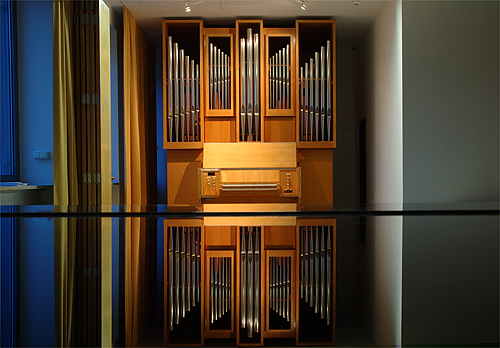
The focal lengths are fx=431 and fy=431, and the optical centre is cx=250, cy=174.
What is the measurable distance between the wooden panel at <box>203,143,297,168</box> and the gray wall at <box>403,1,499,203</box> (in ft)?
4.30

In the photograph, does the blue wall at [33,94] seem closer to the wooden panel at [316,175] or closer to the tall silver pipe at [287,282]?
the wooden panel at [316,175]

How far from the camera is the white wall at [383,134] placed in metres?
0.60

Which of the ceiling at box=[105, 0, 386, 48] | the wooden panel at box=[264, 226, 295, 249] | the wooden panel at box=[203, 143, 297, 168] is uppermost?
the ceiling at box=[105, 0, 386, 48]

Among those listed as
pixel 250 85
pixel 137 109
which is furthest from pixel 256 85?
pixel 137 109

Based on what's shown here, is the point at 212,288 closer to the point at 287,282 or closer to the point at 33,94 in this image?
the point at 287,282

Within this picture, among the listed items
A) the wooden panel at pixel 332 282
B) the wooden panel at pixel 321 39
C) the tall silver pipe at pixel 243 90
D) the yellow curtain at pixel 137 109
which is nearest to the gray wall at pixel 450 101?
the wooden panel at pixel 321 39

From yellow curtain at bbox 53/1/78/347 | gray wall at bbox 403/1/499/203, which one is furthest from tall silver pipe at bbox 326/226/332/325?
yellow curtain at bbox 53/1/78/347

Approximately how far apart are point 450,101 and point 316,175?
63.4 inches

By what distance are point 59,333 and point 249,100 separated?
14.9 ft

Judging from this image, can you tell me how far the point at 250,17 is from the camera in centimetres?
485

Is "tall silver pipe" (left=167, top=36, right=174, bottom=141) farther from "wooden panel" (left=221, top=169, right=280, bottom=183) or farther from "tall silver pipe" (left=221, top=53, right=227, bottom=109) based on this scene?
"wooden panel" (left=221, top=169, right=280, bottom=183)

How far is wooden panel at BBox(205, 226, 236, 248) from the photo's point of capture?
0.63 meters

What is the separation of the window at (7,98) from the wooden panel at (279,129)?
258 centimetres

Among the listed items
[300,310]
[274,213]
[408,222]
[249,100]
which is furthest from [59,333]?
[249,100]
